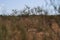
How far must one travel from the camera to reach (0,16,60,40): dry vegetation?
143 inches

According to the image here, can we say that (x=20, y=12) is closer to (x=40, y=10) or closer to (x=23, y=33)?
(x=40, y=10)

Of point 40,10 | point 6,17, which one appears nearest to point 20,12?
point 40,10

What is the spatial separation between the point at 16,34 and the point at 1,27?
333mm

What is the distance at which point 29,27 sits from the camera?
3863 millimetres

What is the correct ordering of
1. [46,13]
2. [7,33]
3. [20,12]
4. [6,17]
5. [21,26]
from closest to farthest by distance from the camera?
[7,33] → [21,26] → [6,17] → [46,13] → [20,12]

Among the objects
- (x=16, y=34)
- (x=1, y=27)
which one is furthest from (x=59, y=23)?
(x=1, y=27)

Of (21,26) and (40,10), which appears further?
(40,10)

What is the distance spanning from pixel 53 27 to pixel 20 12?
1.27 metres

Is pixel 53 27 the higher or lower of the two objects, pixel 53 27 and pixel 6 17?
the lower

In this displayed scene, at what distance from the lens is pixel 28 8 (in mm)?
4867

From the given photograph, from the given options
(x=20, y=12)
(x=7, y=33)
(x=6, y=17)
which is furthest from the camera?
(x=20, y=12)

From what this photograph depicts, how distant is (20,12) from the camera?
4.94m

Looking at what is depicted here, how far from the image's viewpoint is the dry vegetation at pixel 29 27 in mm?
3623

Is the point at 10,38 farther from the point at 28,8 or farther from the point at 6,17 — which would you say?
the point at 28,8
